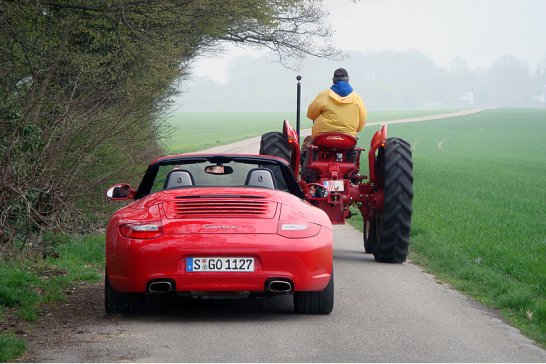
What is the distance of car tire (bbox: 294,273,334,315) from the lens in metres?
8.85

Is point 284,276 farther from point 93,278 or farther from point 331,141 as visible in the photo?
point 331,141

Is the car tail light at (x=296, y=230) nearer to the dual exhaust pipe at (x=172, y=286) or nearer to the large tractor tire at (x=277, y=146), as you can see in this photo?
the dual exhaust pipe at (x=172, y=286)

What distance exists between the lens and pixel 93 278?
36.9ft

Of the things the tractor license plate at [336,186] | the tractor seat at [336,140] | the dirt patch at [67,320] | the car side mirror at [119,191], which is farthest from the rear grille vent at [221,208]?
the tractor seat at [336,140]

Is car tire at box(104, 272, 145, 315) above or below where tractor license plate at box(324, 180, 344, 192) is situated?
below

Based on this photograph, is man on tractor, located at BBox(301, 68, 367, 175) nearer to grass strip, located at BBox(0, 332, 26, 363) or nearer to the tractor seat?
the tractor seat

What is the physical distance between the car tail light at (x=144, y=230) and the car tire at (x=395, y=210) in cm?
480

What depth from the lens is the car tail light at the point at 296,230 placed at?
850 cm

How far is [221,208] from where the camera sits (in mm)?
8656

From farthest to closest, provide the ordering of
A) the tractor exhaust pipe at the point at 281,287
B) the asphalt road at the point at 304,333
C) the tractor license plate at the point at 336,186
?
1. the tractor license plate at the point at 336,186
2. the tractor exhaust pipe at the point at 281,287
3. the asphalt road at the point at 304,333

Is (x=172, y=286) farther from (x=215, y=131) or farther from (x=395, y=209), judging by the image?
(x=215, y=131)

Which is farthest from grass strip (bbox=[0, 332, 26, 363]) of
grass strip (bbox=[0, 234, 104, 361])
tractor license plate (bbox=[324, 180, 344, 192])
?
tractor license plate (bbox=[324, 180, 344, 192])

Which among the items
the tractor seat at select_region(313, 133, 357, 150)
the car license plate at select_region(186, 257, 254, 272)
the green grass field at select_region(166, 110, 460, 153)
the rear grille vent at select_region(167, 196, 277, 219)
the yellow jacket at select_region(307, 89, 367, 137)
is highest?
the yellow jacket at select_region(307, 89, 367, 137)

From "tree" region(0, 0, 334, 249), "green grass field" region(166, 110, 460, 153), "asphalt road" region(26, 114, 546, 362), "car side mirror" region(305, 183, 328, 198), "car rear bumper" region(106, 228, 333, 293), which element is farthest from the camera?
"green grass field" region(166, 110, 460, 153)
